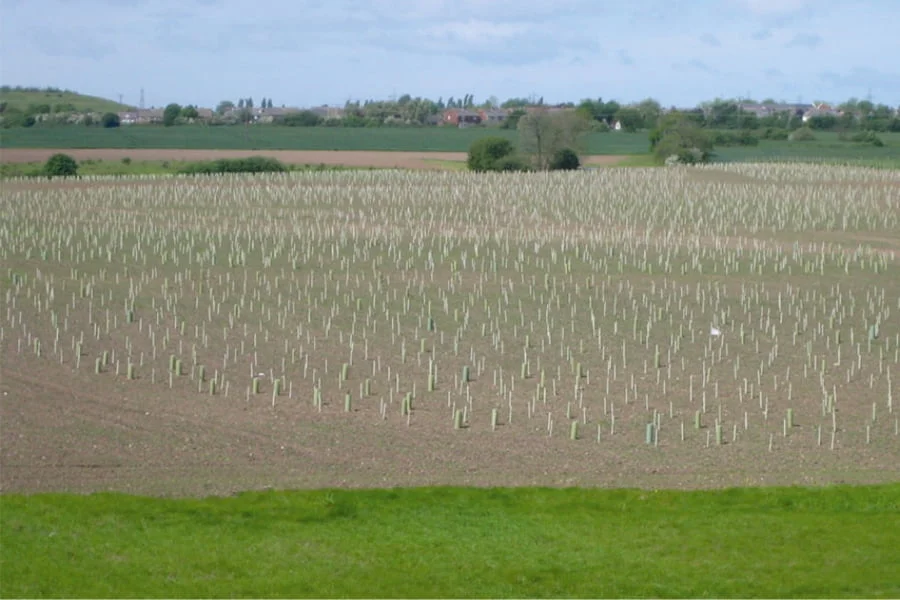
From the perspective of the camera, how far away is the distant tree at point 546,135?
73.7 m

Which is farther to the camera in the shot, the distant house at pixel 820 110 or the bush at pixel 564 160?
the distant house at pixel 820 110

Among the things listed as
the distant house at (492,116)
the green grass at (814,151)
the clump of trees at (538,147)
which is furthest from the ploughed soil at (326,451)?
the distant house at (492,116)

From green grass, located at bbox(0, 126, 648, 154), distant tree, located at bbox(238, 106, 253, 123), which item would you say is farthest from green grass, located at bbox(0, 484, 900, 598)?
distant tree, located at bbox(238, 106, 253, 123)

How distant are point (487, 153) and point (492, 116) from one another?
7183 cm

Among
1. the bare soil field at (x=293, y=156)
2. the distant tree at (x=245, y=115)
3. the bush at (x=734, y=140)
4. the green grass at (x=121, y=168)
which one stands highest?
the distant tree at (x=245, y=115)

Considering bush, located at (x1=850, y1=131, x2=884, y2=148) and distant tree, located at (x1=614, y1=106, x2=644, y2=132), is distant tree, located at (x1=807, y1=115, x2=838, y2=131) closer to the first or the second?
distant tree, located at (x1=614, y1=106, x2=644, y2=132)

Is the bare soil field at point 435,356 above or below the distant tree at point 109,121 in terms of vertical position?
below

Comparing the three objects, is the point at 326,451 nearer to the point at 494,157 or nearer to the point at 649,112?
the point at 494,157

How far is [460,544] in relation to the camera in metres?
12.1

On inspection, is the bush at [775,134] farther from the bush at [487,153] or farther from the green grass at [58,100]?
the green grass at [58,100]

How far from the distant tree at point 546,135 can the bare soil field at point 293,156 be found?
316cm

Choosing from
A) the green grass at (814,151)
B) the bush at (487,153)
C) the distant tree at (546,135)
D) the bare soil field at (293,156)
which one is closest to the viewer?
the bush at (487,153)

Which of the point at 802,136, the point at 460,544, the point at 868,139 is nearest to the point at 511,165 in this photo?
the point at 868,139

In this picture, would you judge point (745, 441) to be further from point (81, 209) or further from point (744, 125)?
point (744, 125)
